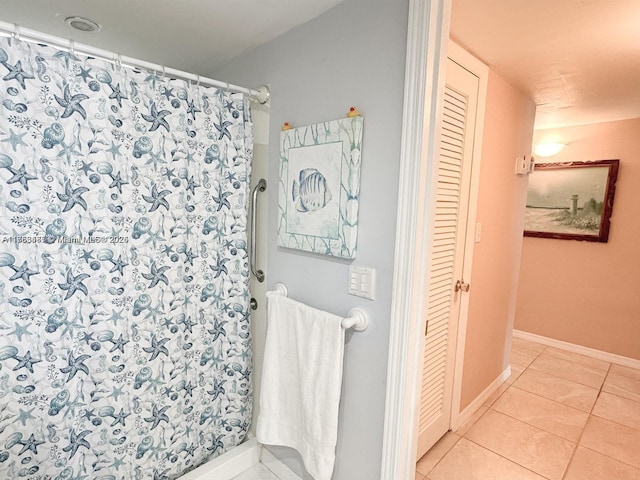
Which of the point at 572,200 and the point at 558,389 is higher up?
the point at 572,200

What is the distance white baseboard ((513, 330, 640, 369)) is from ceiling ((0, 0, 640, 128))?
252 centimetres

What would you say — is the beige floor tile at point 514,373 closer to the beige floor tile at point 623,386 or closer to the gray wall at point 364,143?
the beige floor tile at point 623,386

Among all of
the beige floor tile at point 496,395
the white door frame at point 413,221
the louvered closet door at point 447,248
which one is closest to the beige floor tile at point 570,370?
the beige floor tile at point 496,395

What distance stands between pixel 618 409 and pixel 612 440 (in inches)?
19.2

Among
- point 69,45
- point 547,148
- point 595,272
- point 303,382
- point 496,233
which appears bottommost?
point 303,382

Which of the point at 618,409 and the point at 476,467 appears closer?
the point at 476,467

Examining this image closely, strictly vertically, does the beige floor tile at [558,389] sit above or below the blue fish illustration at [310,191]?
below

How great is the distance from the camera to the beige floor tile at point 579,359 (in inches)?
127

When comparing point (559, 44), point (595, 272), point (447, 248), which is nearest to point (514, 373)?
point (595, 272)

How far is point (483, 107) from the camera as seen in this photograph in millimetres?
1972

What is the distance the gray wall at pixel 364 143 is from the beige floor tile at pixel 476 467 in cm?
82

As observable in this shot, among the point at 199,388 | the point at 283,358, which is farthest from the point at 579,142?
the point at 199,388

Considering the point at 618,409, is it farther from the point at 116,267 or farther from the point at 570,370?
the point at 116,267

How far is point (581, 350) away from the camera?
136 inches
